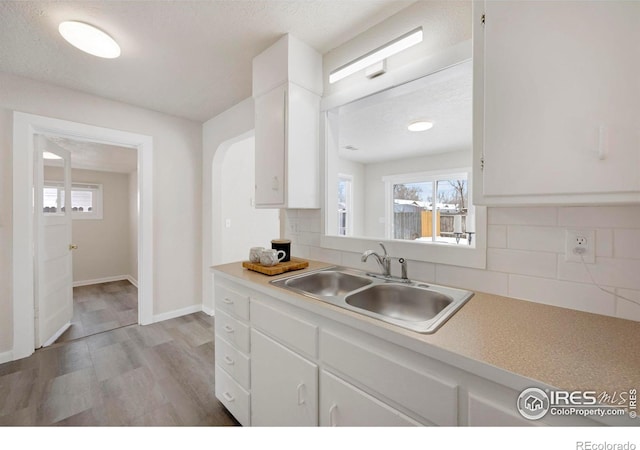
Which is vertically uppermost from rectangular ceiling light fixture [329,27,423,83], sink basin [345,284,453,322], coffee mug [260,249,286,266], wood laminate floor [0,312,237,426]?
rectangular ceiling light fixture [329,27,423,83]

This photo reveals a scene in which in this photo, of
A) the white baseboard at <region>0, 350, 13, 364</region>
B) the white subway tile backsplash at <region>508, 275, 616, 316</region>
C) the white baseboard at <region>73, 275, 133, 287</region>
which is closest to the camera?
the white subway tile backsplash at <region>508, 275, 616, 316</region>

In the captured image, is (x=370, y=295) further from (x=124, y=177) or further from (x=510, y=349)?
(x=124, y=177)

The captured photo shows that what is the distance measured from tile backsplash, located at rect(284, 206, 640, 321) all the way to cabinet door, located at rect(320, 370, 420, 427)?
72cm

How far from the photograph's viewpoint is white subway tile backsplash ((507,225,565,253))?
1058mm

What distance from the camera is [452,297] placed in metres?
1.17

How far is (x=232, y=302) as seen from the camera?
5.07 ft

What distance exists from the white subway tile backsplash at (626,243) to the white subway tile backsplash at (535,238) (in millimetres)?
144

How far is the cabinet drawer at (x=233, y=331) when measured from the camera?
145cm

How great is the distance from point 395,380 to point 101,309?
4.16 meters

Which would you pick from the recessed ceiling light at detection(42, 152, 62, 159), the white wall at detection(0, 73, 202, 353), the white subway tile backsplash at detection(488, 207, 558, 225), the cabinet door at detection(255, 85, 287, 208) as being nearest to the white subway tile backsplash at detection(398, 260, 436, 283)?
the white subway tile backsplash at detection(488, 207, 558, 225)

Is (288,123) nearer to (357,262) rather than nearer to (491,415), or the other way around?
(357,262)

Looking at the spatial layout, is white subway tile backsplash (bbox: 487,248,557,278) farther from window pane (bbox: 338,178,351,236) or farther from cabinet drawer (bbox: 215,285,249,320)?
cabinet drawer (bbox: 215,285,249,320)

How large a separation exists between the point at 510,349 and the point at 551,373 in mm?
108
